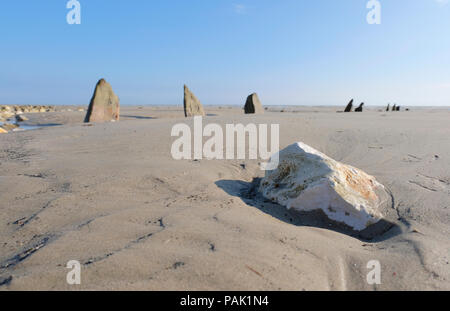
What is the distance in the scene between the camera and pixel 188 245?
5.11 feet

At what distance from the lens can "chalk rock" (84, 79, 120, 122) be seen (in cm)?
987

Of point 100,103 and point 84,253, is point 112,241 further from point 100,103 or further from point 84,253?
point 100,103

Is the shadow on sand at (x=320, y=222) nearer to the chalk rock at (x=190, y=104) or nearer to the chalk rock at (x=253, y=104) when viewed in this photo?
the chalk rock at (x=190, y=104)

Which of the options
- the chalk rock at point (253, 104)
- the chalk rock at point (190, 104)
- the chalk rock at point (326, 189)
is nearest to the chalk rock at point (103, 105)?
the chalk rock at point (190, 104)

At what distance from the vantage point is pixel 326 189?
2174 millimetres

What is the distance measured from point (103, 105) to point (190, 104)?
12.5 feet

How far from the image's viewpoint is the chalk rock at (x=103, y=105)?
9867mm

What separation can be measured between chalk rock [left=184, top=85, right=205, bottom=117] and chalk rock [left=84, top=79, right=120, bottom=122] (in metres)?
2.98

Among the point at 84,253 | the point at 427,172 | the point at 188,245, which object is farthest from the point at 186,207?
the point at 427,172

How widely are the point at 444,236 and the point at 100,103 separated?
10606 millimetres

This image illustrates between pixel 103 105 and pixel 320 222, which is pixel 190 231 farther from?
pixel 103 105

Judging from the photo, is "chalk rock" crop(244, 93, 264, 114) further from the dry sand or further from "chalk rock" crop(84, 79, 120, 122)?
the dry sand

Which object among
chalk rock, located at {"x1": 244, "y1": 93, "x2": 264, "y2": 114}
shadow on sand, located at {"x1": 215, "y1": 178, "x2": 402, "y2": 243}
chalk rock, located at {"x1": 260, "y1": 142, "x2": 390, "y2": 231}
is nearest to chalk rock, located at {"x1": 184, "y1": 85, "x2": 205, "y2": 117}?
chalk rock, located at {"x1": 244, "y1": 93, "x2": 264, "y2": 114}

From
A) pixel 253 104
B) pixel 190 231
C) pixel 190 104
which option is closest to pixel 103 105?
pixel 190 104
